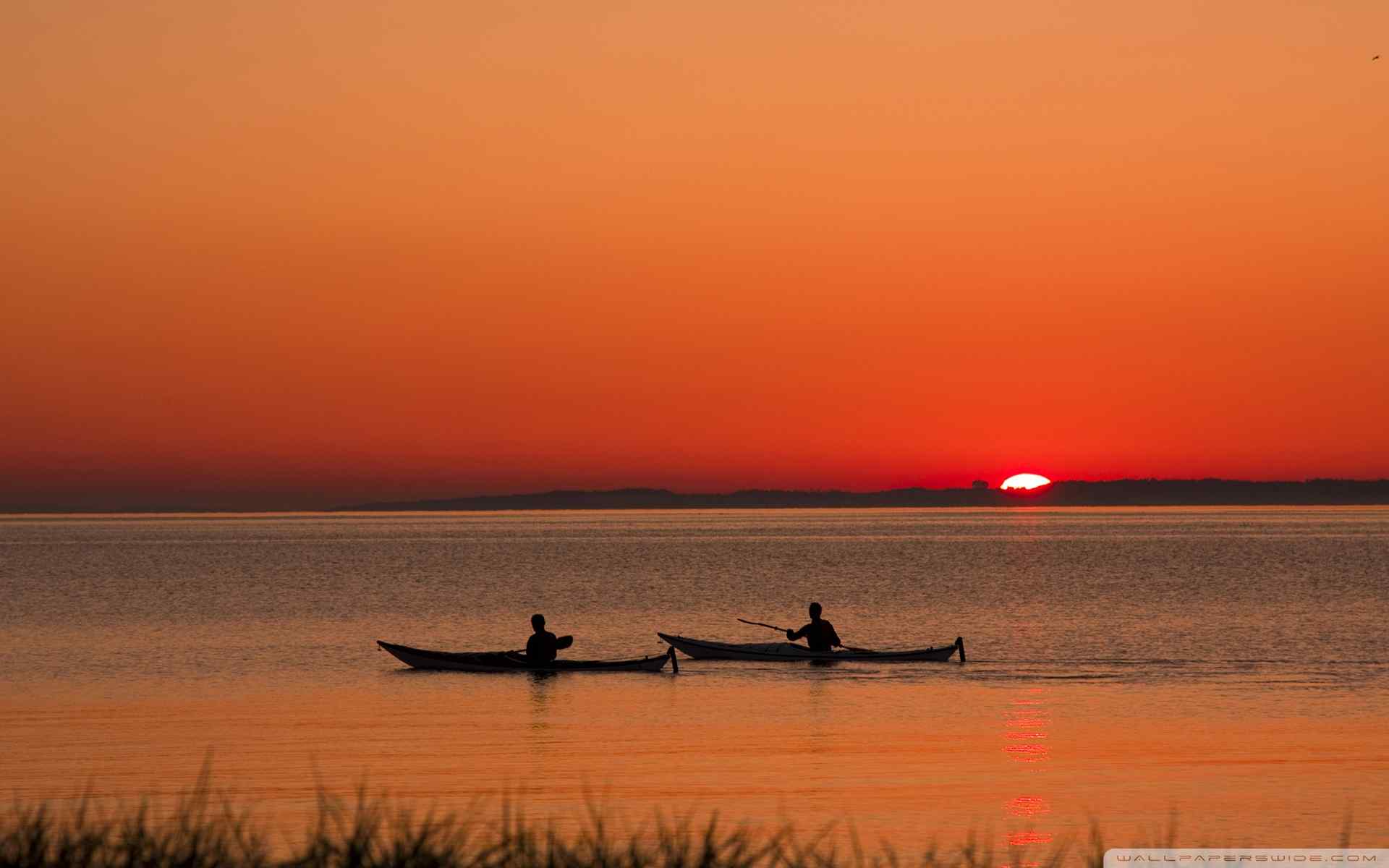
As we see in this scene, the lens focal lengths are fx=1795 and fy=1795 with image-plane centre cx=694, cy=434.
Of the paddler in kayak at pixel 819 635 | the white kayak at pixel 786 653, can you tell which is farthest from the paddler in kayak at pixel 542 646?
the paddler in kayak at pixel 819 635

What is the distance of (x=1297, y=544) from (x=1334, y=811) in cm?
18466

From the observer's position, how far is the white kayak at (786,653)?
47.3 m

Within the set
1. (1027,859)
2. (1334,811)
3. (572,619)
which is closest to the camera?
(1027,859)

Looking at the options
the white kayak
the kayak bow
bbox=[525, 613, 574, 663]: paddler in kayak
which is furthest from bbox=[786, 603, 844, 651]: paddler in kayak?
bbox=[525, 613, 574, 663]: paddler in kayak

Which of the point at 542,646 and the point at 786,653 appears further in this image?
the point at 786,653

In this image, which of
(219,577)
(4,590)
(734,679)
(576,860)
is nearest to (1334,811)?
(576,860)

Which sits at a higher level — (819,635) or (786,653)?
(819,635)

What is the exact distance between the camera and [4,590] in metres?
102

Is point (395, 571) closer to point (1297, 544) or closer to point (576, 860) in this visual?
point (1297, 544)

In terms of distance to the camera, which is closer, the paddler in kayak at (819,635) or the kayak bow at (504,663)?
the kayak bow at (504,663)

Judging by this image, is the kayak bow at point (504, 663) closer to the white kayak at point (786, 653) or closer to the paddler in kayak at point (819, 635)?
the white kayak at point (786, 653)

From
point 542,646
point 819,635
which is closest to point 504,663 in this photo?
point 542,646

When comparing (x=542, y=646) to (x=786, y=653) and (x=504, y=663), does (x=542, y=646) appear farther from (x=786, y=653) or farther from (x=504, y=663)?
(x=786, y=653)

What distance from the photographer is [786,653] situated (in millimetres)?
47719
